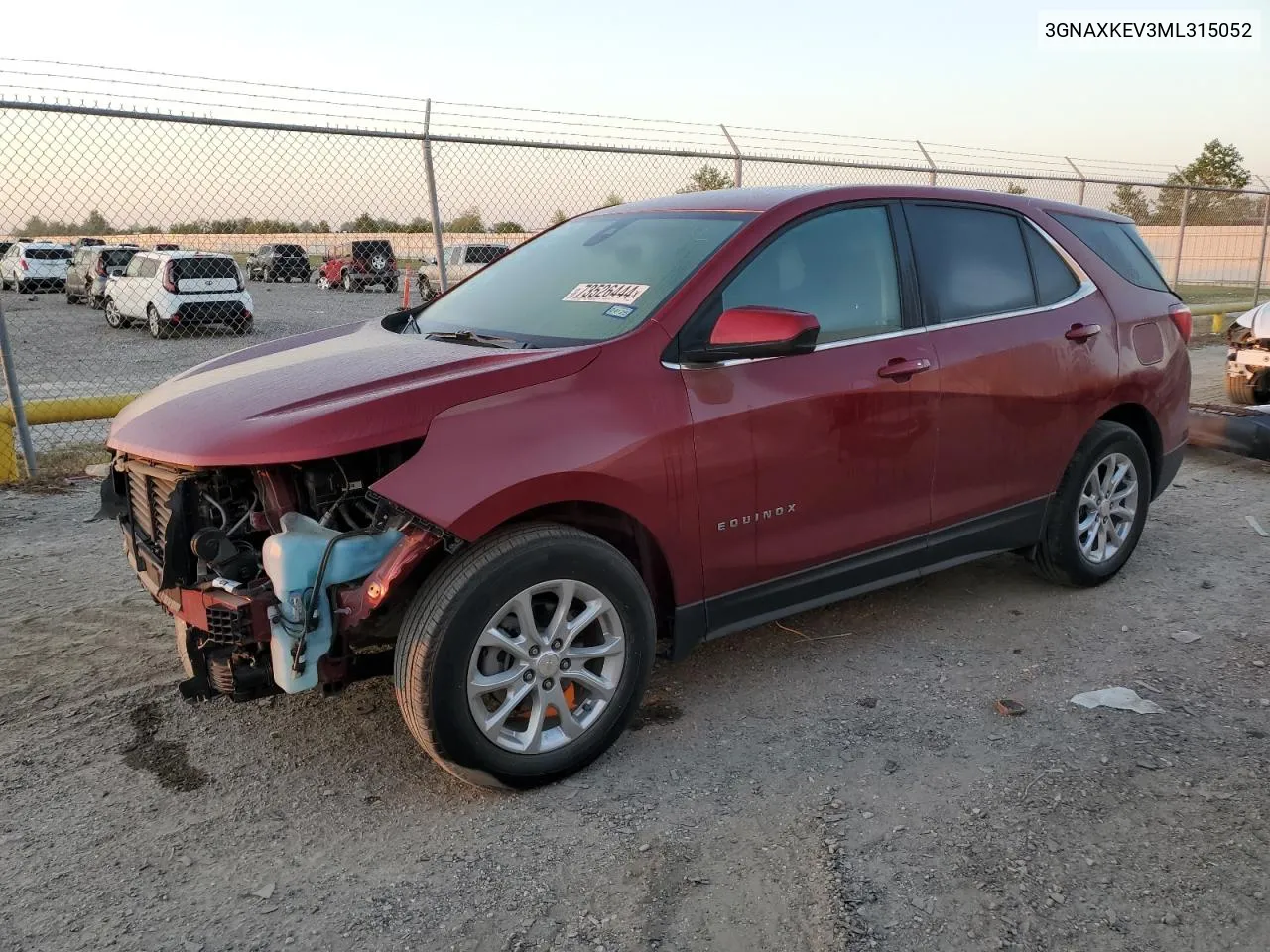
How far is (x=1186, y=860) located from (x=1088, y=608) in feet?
6.51

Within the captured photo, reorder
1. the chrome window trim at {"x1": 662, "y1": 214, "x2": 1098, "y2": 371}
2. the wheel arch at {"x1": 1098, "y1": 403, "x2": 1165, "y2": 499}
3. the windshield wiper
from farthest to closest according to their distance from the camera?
the wheel arch at {"x1": 1098, "y1": 403, "x2": 1165, "y2": 499} < the windshield wiper < the chrome window trim at {"x1": 662, "y1": 214, "x2": 1098, "y2": 371}

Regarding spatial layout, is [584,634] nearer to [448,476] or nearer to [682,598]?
[682,598]

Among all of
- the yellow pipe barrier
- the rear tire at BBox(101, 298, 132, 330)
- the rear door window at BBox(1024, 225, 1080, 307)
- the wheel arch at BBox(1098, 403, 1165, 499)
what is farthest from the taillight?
the rear tire at BBox(101, 298, 132, 330)

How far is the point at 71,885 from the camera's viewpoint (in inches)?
101

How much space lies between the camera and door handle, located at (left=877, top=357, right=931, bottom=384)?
3598 mm

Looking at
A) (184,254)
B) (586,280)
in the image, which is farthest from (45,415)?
(184,254)

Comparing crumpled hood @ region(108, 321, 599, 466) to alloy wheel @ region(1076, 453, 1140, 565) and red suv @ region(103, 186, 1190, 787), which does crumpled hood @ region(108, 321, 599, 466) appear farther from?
alloy wheel @ region(1076, 453, 1140, 565)

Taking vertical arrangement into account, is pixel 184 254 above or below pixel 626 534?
above

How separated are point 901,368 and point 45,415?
6.03 metres

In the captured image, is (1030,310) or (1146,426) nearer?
(1030,310)

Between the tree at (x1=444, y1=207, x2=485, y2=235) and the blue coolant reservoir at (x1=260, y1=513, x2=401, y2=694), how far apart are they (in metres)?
6.20

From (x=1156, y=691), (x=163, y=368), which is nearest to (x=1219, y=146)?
(x=163, y=368)

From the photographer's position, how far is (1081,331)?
430cm

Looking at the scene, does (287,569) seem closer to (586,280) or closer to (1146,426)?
(586,280)
